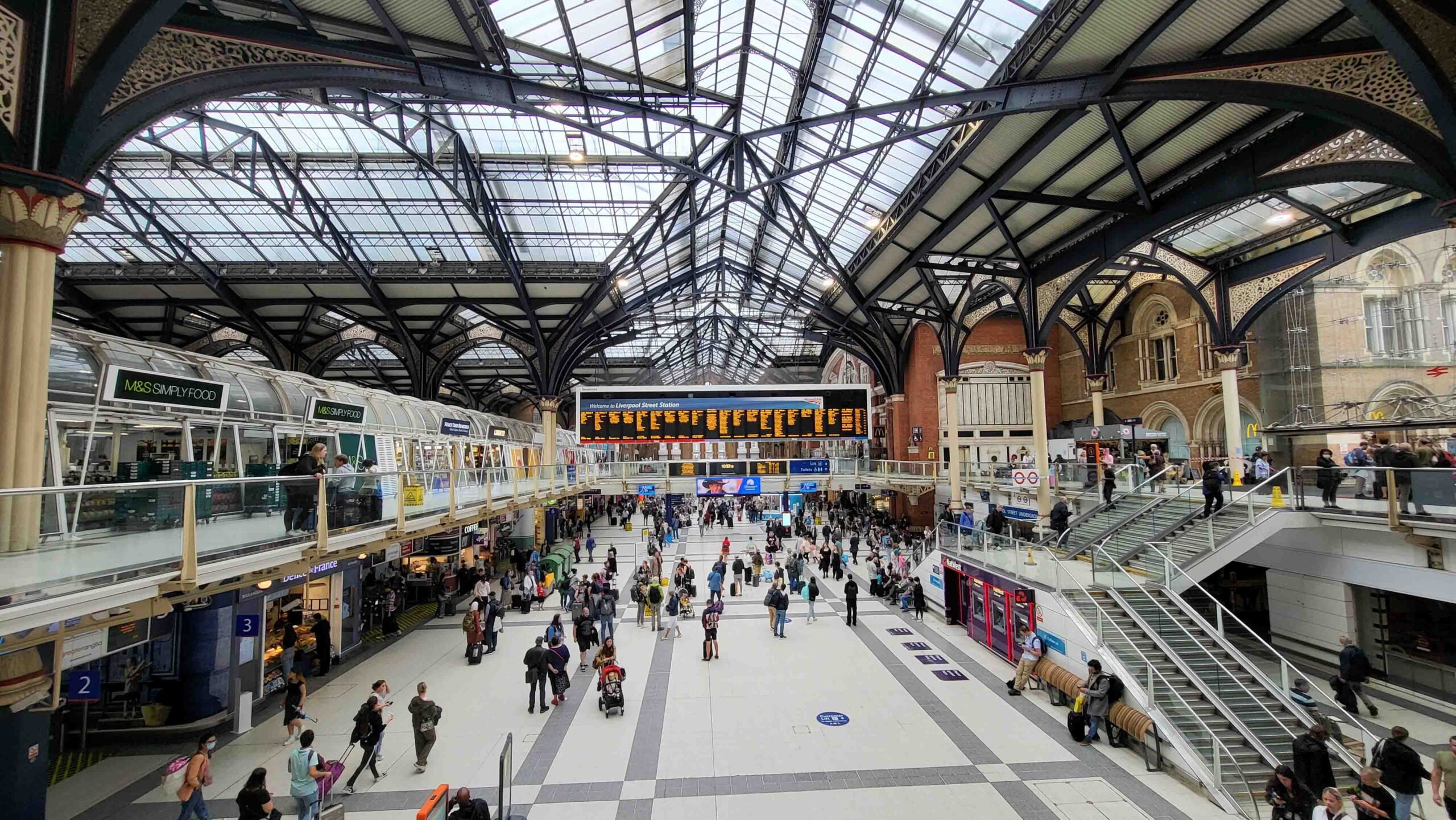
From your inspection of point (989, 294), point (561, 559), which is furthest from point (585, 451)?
point (989, 294)

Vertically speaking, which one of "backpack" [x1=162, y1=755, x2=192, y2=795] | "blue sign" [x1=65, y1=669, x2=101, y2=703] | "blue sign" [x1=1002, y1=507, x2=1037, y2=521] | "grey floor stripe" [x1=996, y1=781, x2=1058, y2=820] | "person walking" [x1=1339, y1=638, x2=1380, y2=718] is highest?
"blue sign" [x1=1002, y1=507, x2=1037, y2=521]

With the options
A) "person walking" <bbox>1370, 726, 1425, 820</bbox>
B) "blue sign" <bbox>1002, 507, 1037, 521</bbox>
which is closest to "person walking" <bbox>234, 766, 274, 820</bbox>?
"person walking" <bbox>1370, 726, 1425, 820</bbox>

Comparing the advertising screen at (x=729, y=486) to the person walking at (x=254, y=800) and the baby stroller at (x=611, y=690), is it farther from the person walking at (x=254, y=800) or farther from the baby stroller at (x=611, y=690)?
the person walking at (x=254, y=800)

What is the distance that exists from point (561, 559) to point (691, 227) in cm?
1284

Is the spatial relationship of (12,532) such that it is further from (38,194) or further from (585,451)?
(585,451)

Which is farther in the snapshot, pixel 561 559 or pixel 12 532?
pixel 561 559

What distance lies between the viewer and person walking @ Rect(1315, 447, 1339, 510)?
1211 centimetres

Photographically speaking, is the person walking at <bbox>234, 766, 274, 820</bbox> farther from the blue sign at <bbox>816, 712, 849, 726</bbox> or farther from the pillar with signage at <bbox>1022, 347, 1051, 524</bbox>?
the pillar with signage at <bbox>1022, 347, 1051, 524</bbox>

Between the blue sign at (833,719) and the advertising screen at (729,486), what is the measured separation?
1534 centimetres

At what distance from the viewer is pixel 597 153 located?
1936 centimetres

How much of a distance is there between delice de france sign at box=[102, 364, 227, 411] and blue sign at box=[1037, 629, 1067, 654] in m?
14.5

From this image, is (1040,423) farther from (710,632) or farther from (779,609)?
(710,632)

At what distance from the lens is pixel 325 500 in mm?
8617

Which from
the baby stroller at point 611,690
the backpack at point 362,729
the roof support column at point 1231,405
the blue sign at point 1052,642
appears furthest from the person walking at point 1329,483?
the backpack at point 362,729
